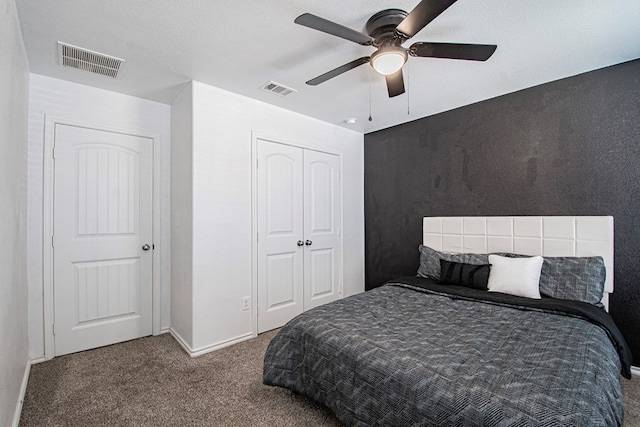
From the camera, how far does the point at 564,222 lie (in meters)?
2.57

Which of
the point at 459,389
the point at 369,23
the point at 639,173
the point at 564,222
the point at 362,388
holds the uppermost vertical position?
the point at 369,23

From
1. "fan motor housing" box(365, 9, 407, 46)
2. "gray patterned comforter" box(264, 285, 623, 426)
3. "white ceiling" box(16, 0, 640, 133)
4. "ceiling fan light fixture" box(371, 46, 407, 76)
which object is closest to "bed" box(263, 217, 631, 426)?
"gray patterned comforter" box(264, 285, 623, 426)

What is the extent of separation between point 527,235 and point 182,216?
3201 mm

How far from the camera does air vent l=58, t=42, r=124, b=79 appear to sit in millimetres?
2145

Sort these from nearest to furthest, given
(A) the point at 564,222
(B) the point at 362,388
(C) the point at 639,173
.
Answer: (B) the point at 362,388 → (C) the point at 639,173 → (A) the point at 564,222

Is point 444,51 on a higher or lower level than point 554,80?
lower

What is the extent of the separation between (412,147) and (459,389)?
2949mm

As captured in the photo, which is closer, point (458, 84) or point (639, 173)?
point (639, 173)

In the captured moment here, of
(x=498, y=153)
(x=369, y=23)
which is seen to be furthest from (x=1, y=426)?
Result: (x=498, y=153)

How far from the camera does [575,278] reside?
7.47 ft

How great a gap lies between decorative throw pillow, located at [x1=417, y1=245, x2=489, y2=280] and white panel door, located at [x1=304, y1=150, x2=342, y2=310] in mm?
1142

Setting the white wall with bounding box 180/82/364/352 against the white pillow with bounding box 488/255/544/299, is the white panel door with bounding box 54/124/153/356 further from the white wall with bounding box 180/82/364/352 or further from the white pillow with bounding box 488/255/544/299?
the white pillow with bounding box 488/255/544/299

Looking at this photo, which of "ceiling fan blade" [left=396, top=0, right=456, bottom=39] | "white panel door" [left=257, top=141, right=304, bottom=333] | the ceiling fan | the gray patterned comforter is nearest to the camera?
the gray patterned comforter

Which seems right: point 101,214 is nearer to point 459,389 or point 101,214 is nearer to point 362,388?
point 362,388
